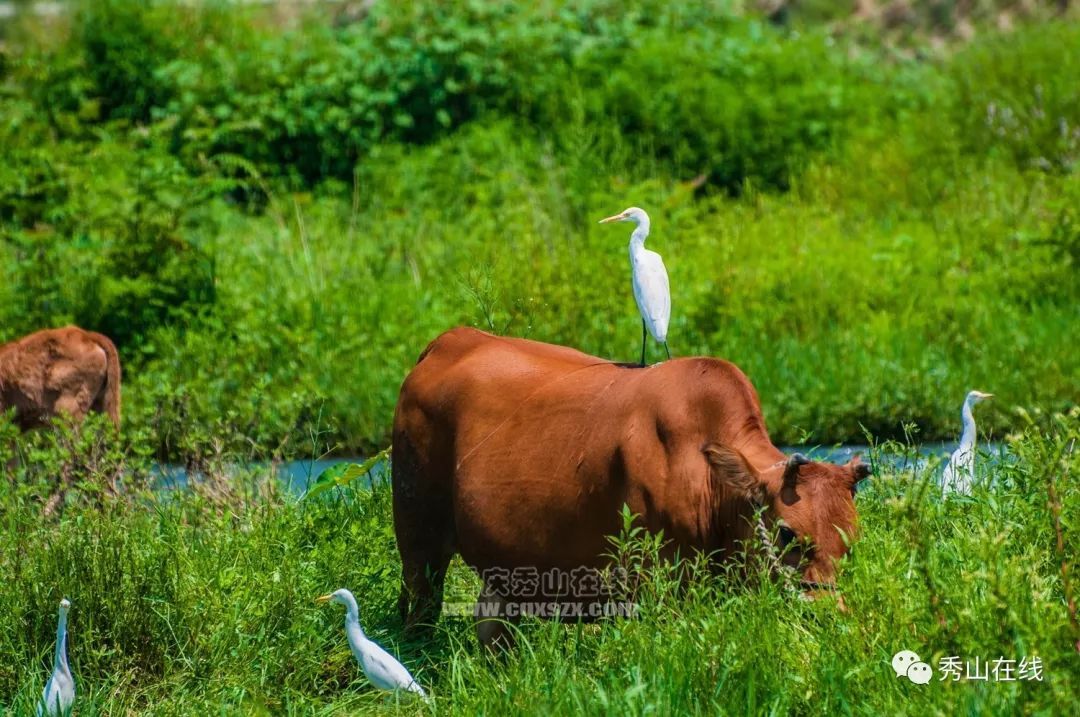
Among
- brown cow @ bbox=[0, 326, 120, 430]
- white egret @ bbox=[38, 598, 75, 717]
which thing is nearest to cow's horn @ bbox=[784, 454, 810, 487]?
white egret @ bbox=[38, 598, 75, 717]

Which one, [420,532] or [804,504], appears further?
[420,532]

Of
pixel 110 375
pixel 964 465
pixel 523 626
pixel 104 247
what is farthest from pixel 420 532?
pixel 104 247

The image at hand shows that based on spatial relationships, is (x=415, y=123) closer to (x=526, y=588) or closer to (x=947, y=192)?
(x=947, y=192)

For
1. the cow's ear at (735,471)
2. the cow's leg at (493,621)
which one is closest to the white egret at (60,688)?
the cow's leg at (493,621)

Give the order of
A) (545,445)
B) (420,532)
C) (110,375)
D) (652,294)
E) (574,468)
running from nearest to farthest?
(574,468), (545,445), (420,532), (652,294), (110,375)

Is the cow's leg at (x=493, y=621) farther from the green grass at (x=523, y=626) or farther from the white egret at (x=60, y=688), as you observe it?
the white egret at (x=60, y=688)

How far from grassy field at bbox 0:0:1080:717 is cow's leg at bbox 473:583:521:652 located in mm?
88

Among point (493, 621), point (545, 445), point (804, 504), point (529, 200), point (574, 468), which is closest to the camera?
point (804, 504)

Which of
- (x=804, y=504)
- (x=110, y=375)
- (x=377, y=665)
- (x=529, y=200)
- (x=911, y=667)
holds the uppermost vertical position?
(x=804, y=504)

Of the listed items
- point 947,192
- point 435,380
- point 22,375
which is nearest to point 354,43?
point 947,192

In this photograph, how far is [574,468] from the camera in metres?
5.33

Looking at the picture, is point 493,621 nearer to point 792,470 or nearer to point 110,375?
point 792,470

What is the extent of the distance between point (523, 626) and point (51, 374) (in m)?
4.15

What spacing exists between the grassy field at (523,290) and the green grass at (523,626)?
0.02 metres
